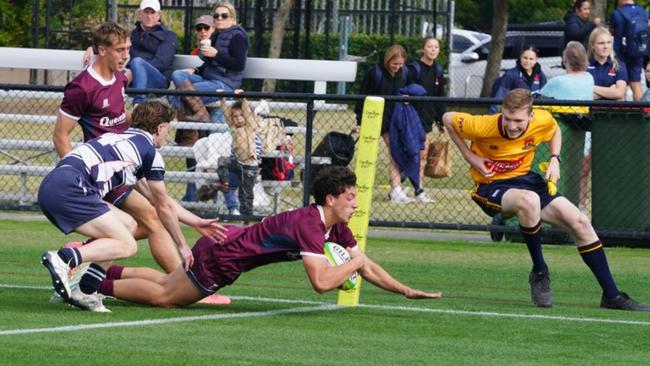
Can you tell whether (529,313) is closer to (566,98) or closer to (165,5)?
(566,98)

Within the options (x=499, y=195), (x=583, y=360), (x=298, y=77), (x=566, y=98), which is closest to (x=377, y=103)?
(x=499, y=195)

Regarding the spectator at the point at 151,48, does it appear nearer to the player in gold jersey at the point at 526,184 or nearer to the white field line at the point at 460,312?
the player in gold jersey at the point at 526,184

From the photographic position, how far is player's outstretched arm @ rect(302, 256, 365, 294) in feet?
30.9

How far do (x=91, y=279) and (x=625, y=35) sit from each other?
1154cm

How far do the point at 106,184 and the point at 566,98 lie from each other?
22.2 feet

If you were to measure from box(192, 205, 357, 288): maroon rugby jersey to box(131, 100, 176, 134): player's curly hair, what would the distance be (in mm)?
761

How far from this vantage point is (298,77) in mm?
18328

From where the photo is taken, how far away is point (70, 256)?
934 cm

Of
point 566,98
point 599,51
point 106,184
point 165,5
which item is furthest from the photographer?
point 165,5

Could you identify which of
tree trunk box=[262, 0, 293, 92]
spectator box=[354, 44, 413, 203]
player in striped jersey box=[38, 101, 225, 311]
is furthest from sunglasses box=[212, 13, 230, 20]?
player in striped jersey box=[38, 101, 225, 311]

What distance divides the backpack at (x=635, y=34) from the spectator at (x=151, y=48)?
5737 mm

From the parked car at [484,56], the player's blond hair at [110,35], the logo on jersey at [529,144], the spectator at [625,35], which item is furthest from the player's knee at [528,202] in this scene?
the parked car at [484,56]

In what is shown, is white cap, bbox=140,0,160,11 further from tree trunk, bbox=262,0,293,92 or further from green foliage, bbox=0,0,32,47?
green foliage, bbox=0,0,32,47

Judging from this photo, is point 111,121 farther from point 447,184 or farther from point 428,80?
point 447,184
